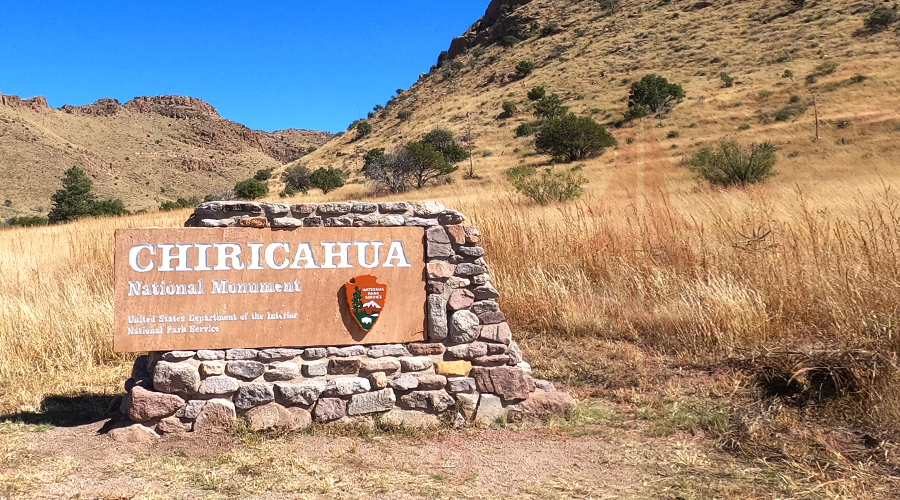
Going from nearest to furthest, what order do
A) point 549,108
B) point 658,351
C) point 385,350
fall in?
point 385,350, point 658,351, point 549,108

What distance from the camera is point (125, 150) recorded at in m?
77.6

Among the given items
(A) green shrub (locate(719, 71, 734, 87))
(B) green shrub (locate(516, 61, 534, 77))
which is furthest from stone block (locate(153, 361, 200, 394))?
(B) green shrub (locate(516, 61, 534, 77))

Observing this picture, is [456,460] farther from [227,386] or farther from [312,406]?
[227,386]

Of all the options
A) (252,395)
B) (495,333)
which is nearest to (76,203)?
(252,395)

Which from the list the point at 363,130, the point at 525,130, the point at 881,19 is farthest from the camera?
the point at 363,130

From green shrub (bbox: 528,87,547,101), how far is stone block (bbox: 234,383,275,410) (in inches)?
1676

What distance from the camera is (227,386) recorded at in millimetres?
3859

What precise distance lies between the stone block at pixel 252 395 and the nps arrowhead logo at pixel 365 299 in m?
0.73

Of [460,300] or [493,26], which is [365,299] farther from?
[493,26]

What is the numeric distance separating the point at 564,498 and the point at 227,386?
7.16 ft

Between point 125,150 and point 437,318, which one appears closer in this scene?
point 437,318

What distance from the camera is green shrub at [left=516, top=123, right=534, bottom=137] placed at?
1485 inches

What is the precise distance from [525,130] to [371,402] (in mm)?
35349

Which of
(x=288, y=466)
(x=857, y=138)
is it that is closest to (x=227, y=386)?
(x=288, y=466)
